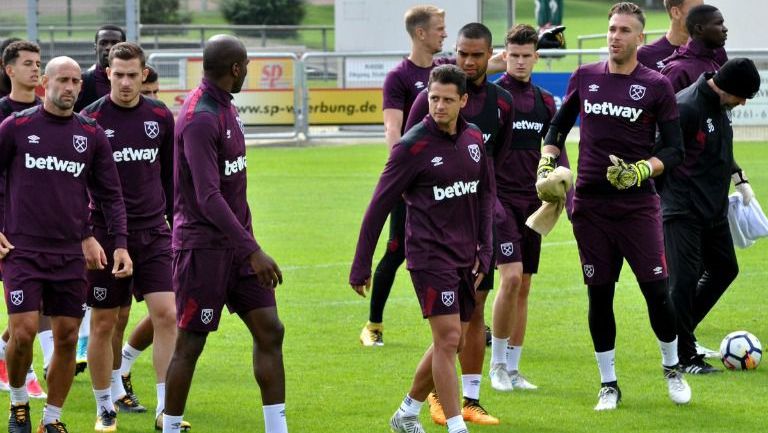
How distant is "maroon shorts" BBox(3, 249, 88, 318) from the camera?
790 centimetres

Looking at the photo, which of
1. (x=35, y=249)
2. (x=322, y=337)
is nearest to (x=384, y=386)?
(x=322, y=337)

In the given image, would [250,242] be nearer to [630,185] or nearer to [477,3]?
[630,185]

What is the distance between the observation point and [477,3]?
3459 cm

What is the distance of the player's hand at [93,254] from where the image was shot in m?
8.07

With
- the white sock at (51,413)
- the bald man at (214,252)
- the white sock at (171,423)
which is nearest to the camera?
the bald man at (214,252)

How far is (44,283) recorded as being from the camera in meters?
7.96

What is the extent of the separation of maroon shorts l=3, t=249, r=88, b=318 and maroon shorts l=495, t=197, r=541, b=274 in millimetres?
2900

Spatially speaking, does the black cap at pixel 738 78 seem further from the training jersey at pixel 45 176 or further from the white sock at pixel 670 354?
the training jersey at pixel 45 176

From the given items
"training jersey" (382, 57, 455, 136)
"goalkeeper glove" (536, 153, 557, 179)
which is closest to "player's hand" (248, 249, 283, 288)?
"goalkeeper glove" (536, 153, 557, 179)

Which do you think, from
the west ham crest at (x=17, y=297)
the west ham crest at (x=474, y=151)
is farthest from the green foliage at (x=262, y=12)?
the west ham crest at (x=474, y=151)

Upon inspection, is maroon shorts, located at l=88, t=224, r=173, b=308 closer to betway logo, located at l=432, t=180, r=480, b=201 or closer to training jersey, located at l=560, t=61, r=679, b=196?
betway logo, located at l=432, t=180, r=480, b=201

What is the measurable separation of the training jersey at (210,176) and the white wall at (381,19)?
27.6 meters

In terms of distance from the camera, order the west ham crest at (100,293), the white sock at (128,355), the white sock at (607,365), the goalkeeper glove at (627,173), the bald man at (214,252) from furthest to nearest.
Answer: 1. the white sock at (128,355)
2. the white sock at (607,365)
3. the west ham crest at (100,293)
4. the goalkeeper glove at (627,173)
5. the bald man at (214,252)

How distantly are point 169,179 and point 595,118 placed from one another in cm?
281
